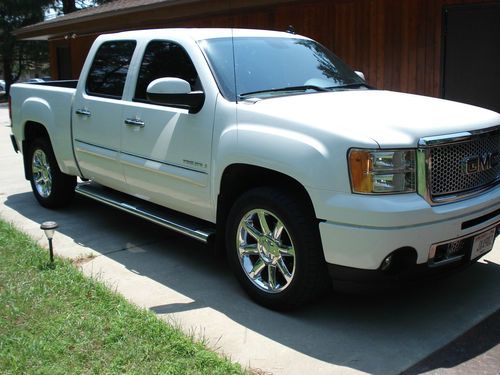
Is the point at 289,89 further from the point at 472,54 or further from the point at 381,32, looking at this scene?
the point at 381,32

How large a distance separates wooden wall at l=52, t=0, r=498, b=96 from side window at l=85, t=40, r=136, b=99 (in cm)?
468

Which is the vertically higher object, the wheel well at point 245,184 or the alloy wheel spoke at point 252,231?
the wheel well at point 245,184

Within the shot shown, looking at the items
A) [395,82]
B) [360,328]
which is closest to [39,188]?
[360,328]

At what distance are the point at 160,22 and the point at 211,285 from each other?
35.0ft

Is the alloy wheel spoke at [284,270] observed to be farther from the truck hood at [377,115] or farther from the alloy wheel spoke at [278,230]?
the truck hood at [377,115]

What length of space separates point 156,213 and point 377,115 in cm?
230

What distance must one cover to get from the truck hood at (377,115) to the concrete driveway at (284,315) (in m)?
1.29

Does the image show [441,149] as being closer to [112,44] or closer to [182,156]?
[182,156]

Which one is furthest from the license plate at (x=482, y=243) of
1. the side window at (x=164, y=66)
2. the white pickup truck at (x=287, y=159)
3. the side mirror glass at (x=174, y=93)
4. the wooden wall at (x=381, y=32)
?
the wooden wall at (x=381, y=32)

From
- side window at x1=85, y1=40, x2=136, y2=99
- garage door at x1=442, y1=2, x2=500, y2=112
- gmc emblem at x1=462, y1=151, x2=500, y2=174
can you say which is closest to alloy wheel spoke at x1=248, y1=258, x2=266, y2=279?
gmc emblem at x1=462, y1=151, x2=500, y2=174

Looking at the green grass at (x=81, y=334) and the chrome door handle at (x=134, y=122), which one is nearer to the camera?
the green grass at (x=81, y=334)

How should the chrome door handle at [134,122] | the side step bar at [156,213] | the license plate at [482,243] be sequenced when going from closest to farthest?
1. the license plate at [482,243]
2. the side step bar at [156,213]
3. the chrome door handle at [134,122]

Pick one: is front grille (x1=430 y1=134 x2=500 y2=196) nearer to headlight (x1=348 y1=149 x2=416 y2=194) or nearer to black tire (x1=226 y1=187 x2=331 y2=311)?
headlight (x1=348 y1=149 x2=416 y2=194)

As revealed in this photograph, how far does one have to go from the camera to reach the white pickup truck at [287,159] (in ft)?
11.6
